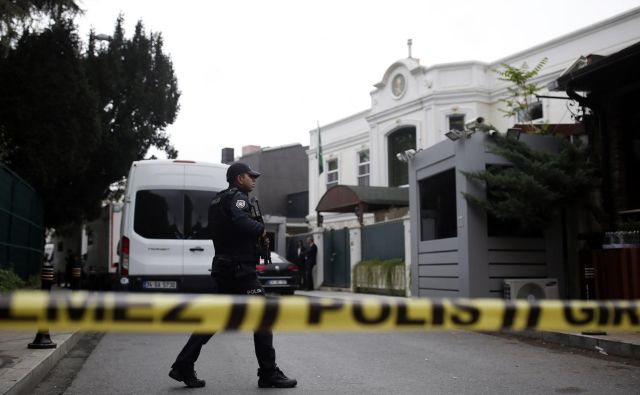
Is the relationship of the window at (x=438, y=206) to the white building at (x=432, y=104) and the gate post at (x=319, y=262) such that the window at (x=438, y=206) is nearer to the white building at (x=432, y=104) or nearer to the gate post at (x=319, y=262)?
the white building at (x=432, y=104)

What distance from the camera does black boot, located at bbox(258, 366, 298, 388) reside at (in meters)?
5.40

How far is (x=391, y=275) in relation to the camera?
17.8 m

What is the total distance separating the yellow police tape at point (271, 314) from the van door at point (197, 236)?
7918 millimetres

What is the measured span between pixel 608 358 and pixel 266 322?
247 inches

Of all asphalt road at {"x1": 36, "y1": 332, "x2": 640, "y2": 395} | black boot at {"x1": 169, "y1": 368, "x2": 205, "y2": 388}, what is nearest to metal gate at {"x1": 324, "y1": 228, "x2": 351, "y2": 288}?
asphalt road at {"x1": 36, "y1": 332, "x2": 640, "y2": 395}

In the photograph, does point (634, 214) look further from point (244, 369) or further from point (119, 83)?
point (119, 83)

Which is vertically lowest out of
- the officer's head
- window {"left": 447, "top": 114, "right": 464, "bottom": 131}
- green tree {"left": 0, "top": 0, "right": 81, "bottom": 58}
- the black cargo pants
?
the black cargo pants

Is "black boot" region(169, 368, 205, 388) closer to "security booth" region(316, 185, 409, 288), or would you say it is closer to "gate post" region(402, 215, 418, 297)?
"gate post" region(402, 215, 418, 297)


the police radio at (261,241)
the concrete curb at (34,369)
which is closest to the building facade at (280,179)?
the concrete curb at (34,369)

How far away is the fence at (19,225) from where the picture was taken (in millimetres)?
12172

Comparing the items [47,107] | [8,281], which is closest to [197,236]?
[8,281]

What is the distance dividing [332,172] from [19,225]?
52.6 feet

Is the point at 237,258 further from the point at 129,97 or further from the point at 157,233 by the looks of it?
the point at 129,97

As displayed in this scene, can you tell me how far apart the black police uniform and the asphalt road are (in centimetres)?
31
